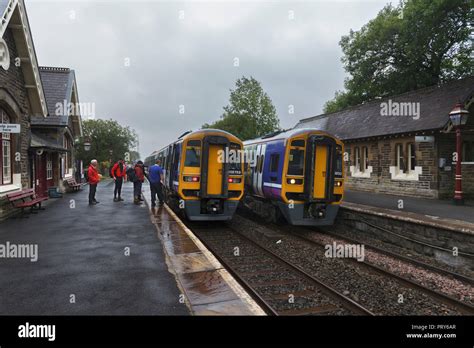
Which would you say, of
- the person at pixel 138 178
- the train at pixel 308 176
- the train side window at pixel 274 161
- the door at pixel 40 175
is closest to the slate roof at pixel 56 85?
the door at pixel 40 175

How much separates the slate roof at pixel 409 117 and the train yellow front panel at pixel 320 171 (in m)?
7.08

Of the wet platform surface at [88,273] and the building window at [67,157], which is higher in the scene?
the building window at [67,157]

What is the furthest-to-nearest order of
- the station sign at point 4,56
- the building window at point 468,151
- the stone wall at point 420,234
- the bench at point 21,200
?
the building window at point 468,151 < the bench at point 21,200 < the station sign at point 4,56 < the stone wall at point 420,234

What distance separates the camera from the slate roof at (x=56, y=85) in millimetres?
20275

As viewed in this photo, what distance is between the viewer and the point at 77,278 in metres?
5.28

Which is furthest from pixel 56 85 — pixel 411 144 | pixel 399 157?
pixel 411 144

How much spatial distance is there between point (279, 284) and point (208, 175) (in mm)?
5105

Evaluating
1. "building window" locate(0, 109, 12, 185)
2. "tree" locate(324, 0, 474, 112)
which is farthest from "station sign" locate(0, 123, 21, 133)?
"tree" locate(324, 0, 474, 112)

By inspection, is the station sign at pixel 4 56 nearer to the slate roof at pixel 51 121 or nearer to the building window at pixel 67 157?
the slate roof at pixel 51 121

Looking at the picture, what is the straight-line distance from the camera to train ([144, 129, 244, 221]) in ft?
34.1

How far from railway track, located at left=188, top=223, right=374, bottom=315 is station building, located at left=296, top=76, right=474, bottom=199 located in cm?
1019
